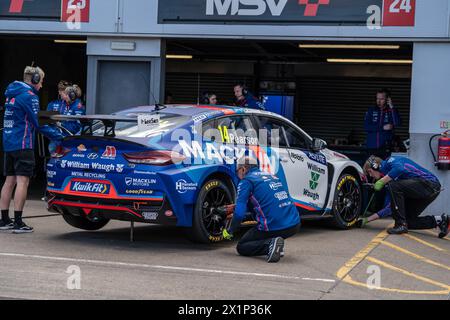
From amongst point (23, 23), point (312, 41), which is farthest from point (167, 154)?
point (23, 23)

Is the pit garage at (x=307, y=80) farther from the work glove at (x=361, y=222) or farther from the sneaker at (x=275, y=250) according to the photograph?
the sneaker at (x=275, y=250)

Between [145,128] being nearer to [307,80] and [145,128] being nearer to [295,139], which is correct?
[295,139]

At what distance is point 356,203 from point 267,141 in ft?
6.71

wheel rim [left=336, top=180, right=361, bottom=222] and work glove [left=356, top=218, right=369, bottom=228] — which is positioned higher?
wheel rim [left=336, top=180, right=361, bottom=222]

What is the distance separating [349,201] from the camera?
35.9 ft

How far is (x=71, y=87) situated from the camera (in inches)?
539

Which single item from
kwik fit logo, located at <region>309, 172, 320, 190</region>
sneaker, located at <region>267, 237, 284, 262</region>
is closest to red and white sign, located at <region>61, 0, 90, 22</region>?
kwik fit logo, located at <region>309, 172, 320, 190</region>

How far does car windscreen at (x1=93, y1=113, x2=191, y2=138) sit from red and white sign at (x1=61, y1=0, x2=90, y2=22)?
5007 mm

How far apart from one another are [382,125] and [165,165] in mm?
6402

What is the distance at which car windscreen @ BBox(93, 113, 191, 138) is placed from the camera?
28.4 ft

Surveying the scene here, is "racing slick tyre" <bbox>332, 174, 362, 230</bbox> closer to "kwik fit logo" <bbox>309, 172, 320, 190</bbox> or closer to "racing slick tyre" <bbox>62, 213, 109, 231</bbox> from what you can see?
"kwik fit logo" <bbox>309, 172, 320, 190</bbox>

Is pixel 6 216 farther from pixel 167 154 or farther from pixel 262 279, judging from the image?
pixel 262 279

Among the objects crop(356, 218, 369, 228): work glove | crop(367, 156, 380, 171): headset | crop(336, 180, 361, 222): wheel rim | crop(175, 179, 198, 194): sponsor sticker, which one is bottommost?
crop(356, 218, 369, 228): work glove

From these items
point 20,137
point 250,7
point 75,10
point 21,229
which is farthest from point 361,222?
point 75,10
